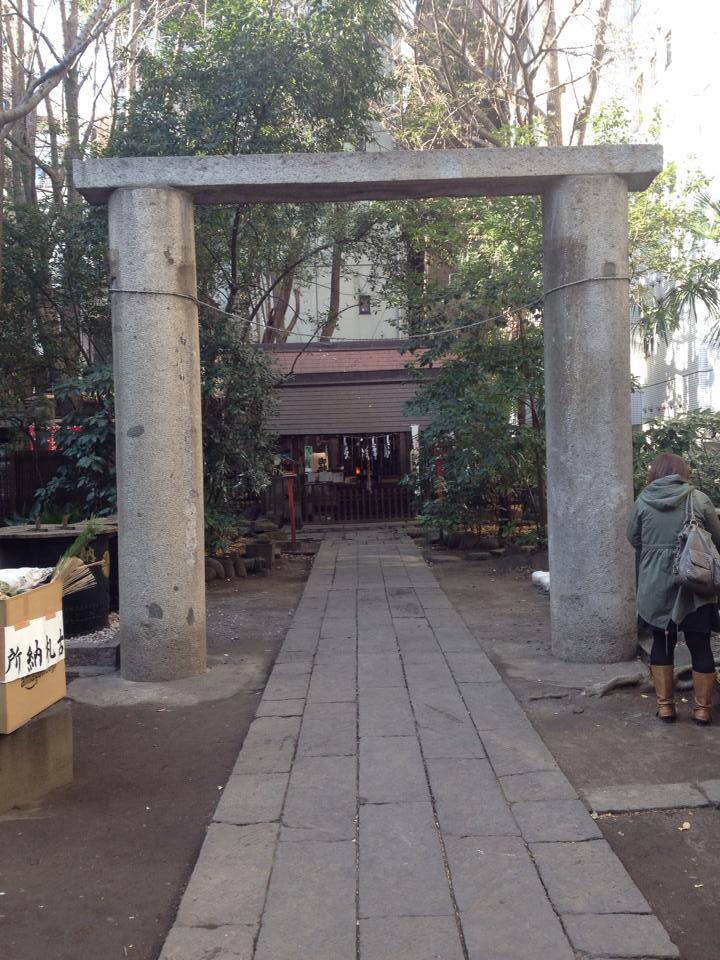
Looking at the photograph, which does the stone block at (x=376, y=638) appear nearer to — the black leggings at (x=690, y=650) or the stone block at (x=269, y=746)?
the stone block at (x=269, y=746)

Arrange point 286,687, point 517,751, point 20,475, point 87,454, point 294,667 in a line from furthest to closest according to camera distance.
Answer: point 20,475, point 87,454, point 294,667, point 286,687, point 517,751

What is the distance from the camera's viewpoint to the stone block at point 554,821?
3855 millimetres

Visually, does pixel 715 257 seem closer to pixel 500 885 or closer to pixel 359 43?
pixel 359 43

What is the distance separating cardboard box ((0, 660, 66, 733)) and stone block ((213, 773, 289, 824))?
102 centimetres

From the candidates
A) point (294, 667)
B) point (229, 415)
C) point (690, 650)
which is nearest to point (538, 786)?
point (690, 650)

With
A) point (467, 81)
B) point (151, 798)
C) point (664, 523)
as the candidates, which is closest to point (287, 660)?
point (151, 798)

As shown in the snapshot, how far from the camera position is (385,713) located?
5.71 meters

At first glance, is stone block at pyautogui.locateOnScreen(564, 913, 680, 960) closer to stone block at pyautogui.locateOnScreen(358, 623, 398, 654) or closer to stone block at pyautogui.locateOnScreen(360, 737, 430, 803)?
stone block at pyautogui.locateOnScreen(360, 737, 430, 803)

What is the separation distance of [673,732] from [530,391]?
7239mm

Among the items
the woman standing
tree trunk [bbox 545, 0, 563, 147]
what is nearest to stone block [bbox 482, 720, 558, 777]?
the woman standing

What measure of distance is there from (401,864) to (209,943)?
2.85 ft

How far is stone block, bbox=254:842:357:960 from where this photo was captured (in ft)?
9.89

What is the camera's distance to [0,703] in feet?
13.9

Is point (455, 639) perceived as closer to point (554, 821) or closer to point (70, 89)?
point (554, 821)
